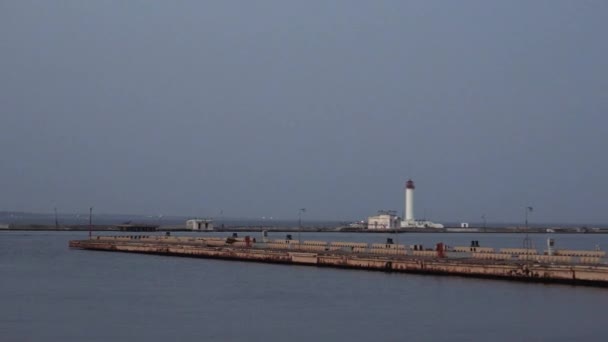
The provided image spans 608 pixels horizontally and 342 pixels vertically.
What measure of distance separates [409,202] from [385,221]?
17.8ft

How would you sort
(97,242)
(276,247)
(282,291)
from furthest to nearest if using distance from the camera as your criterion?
(97,242), (276,247), (282,291)

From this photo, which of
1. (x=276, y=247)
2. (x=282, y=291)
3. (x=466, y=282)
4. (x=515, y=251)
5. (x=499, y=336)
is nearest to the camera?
(x=499, y=336)

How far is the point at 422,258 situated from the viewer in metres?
57.4

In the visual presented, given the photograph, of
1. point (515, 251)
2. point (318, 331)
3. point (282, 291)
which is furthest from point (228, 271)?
point (318, 331)

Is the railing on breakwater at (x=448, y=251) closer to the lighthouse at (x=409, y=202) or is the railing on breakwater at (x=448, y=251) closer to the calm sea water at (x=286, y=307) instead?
the calm sea water at (x=286, y=307)

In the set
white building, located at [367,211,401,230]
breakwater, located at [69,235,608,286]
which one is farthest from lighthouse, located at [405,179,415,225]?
breakwater, located at [69,235,608,286]

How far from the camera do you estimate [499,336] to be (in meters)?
32.9

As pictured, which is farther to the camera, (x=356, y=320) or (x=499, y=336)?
(x=356, y=320)

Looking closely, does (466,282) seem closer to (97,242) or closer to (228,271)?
(228,271)

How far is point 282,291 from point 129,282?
32.4ft

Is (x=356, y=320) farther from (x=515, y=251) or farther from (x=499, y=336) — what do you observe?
(x=515, y=251)

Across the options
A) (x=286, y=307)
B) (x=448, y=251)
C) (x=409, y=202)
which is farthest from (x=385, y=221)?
(x=286, y=307)

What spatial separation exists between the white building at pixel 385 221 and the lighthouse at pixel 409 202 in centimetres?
267

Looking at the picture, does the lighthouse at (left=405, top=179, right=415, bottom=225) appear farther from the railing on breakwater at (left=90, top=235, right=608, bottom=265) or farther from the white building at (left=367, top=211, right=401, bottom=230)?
the railing on breakwater at (left=90, top=235, right=608, bottom=265)
